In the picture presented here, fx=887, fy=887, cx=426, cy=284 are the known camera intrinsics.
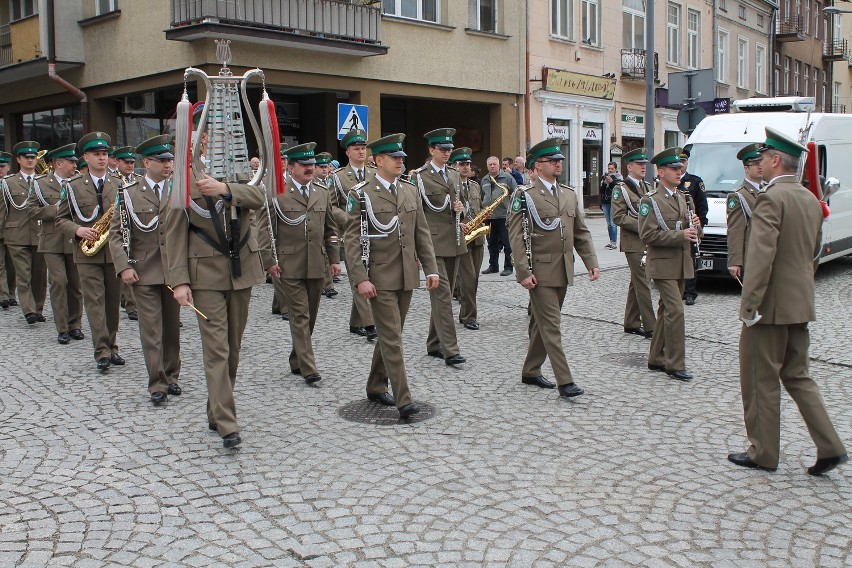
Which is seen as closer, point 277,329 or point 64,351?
point 64,351

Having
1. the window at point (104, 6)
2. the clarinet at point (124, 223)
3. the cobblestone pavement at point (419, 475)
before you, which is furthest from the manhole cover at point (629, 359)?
the window at point (104, 6)

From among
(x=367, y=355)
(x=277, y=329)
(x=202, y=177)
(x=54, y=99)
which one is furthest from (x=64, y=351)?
(x=54, y=99)

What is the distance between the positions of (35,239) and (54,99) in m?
13.3

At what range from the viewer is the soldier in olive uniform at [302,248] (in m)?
7.62

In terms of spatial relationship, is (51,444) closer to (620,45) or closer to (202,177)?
(202,177)

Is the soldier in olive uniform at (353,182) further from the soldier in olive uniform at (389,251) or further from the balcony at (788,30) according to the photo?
the balcony at (788,30)

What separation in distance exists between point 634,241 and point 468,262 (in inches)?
71.6

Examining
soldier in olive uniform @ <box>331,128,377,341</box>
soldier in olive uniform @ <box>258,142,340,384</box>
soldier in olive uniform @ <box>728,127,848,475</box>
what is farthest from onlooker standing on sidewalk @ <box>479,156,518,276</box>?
soldier in olive uniform @ <box>728,127,848,475</box>

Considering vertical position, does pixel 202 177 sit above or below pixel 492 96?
below

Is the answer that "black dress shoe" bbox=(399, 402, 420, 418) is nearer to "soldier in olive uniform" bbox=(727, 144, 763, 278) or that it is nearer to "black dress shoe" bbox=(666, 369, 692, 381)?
"black dress shoe" bbox=(666, 369, 692, 381)

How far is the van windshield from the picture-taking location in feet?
46.7

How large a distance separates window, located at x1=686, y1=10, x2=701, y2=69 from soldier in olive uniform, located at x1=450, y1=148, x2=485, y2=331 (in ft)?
78.7

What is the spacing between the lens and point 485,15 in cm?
2338

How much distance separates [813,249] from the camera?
530cm
